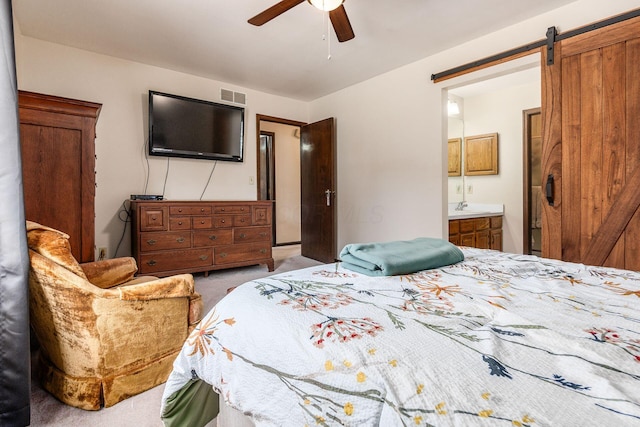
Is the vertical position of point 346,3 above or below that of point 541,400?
above

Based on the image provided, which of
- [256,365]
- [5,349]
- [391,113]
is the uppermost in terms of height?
[391,113]

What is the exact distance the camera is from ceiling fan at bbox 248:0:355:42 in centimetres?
191

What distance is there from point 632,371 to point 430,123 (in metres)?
3.13

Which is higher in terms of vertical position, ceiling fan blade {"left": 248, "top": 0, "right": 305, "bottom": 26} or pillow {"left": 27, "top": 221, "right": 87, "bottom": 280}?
ceiling fan blade {"left": 248, "top": 0, "right": 305, "bottom": 26}

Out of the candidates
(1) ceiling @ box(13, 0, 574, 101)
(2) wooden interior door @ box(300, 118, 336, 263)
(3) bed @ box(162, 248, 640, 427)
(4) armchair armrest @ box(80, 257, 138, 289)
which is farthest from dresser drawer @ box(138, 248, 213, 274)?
(3) bed @ box(162, 248, 640, 427)

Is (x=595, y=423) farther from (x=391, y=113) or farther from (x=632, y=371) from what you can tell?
(x=391, y=113)

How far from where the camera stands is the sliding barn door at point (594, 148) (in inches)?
85.5

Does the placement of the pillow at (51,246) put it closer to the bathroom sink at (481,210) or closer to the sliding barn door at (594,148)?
the sliding barn door at (594,148)

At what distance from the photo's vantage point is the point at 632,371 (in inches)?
20.3

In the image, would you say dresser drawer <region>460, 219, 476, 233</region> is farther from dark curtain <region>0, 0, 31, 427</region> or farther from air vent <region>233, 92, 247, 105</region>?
dark curtain <region>0, 0, 31, 427</region>

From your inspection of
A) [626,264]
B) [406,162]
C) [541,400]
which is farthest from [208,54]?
[626,264]

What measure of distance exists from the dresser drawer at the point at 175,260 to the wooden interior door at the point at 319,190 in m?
1.67

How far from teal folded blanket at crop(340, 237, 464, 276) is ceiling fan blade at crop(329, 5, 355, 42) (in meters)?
1.59

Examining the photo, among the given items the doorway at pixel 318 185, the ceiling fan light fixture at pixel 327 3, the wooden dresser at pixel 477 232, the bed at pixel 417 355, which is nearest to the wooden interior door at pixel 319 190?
the doorway at pixel 318 185
